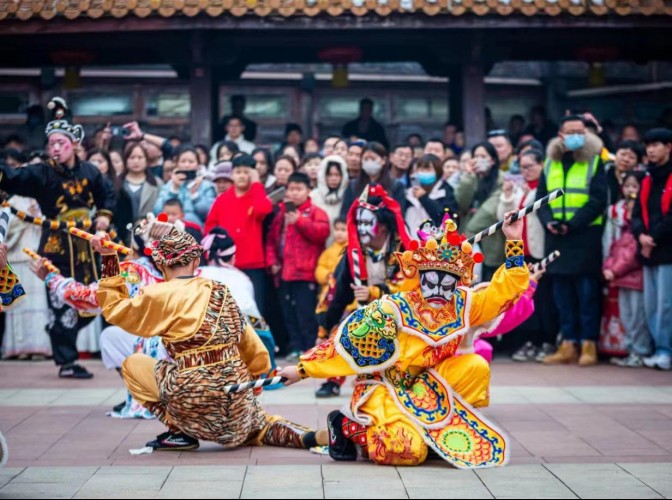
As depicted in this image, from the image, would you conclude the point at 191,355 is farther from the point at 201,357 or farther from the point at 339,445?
the point at 339,445

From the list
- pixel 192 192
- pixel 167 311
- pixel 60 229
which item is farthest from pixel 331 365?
pixel 192 192

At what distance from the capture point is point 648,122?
1691 cm

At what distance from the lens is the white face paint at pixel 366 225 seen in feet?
27.7

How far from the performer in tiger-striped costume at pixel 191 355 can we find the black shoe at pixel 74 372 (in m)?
3.02

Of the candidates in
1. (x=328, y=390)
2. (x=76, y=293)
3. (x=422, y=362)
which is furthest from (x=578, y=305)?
(x=76, y=293)

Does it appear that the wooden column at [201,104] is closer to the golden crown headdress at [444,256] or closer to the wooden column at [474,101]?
the wooden column at [474,101]

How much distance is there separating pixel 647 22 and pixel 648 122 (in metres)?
5.11

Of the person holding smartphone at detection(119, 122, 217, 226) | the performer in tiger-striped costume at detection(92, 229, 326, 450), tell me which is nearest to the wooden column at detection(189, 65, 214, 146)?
the person holding smartphone at detection(119, 122, 217, 226)

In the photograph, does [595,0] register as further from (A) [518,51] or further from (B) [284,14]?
(B) [284,14]

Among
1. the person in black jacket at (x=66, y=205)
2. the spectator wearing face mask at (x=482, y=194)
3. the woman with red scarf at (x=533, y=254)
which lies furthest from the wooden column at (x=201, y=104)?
the woman with red scarf at (x=533, y=254)

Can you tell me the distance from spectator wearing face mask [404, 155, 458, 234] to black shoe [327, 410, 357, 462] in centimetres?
351

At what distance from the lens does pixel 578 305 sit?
10.8 m

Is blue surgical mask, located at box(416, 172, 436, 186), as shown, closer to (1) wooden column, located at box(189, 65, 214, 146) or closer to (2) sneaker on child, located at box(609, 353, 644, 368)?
(2) sneaker on child, located at box(609, 353, 644, 368)

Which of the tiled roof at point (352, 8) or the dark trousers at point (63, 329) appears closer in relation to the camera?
the dark trousers at point (63, 329)
